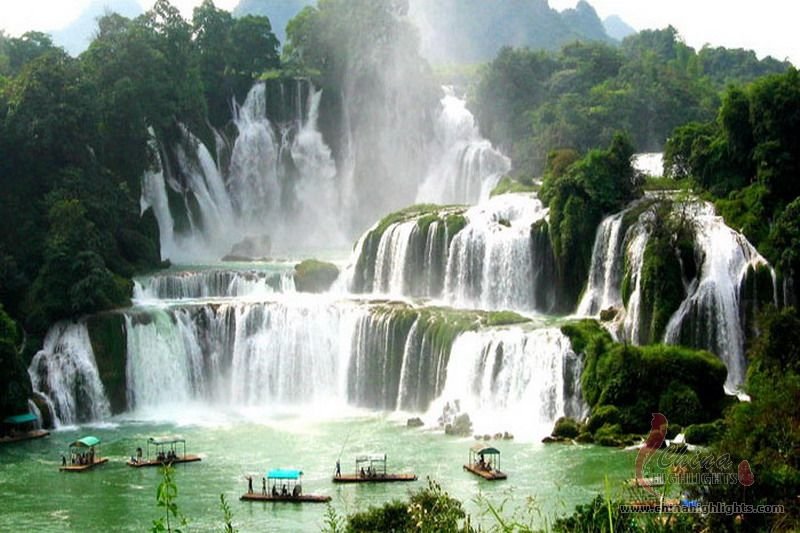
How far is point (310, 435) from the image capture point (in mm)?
34250

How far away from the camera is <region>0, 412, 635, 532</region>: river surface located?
26094 mm

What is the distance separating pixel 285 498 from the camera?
88.9 ft

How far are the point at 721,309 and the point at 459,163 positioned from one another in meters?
30.6

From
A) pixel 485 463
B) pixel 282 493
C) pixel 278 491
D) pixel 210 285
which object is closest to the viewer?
pixel 282 493

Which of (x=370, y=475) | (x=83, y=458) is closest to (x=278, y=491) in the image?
(x=370, y=475)

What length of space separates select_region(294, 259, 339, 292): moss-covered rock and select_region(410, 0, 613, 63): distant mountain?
285ft

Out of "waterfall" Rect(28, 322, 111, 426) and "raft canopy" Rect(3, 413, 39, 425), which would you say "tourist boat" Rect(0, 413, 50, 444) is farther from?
"waterfall" Rect(28, 322, 111, 426)

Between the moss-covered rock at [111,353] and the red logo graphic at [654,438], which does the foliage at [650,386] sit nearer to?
the red logo graphic at [654,438]

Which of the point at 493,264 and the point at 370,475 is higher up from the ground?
the point at 493,264

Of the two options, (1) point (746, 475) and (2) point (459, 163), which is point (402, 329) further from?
(2) point (459, 163)

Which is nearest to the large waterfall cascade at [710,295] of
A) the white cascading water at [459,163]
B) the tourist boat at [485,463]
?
the tourist boat at [485,463]

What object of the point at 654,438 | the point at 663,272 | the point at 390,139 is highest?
the point at 390,139

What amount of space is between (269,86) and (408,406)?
3055 cm

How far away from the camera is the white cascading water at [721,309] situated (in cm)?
3403
